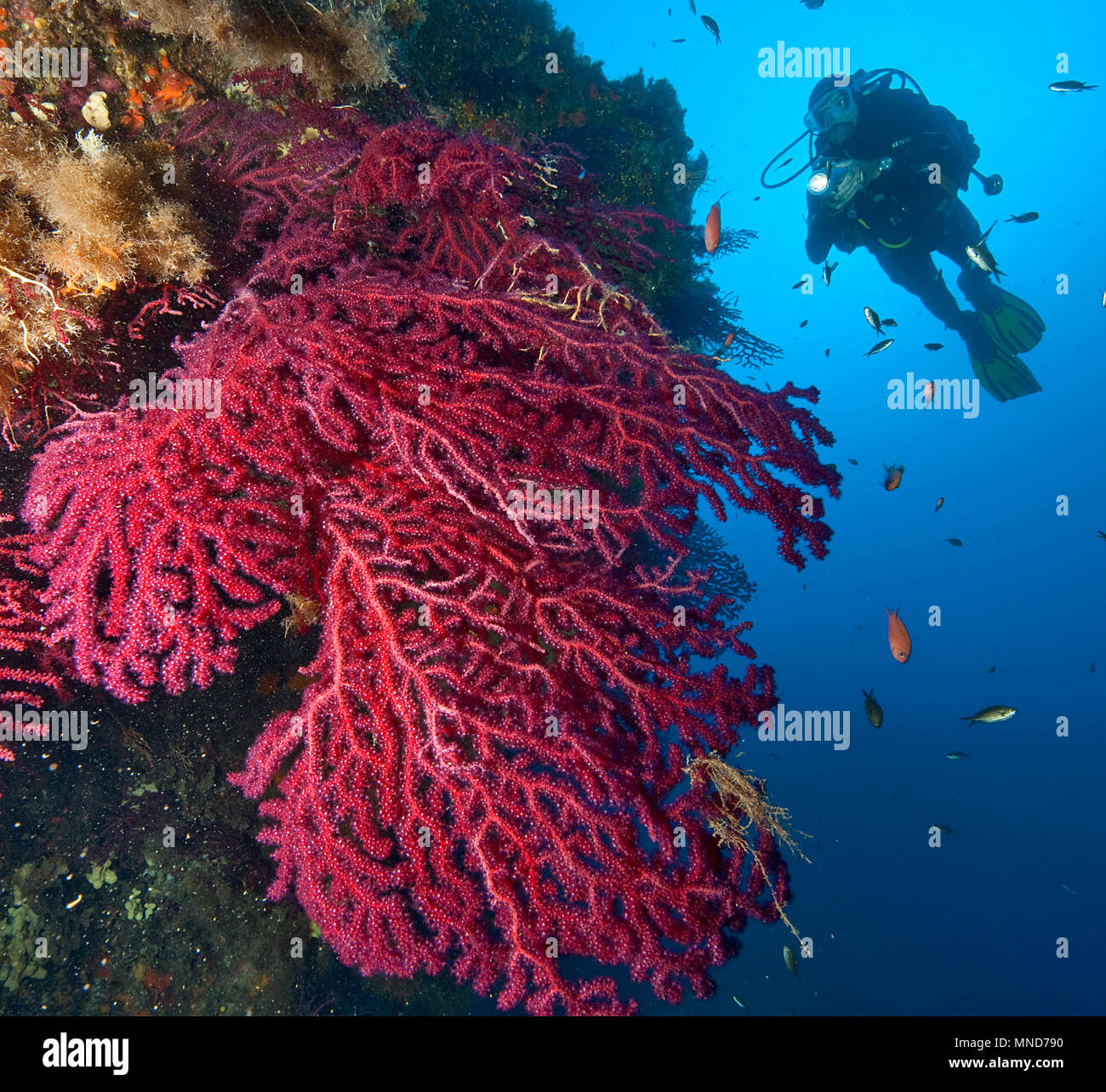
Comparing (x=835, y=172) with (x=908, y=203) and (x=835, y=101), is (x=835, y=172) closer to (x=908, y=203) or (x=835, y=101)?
(x=835, y=101)

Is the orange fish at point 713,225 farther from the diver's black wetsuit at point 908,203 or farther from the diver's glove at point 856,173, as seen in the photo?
the diver's black wetsuit at point 908,203

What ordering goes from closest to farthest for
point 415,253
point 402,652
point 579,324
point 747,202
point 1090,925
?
point 402,652 → point 579,324 → point 415,253 → point 1090,925 → point 747,202

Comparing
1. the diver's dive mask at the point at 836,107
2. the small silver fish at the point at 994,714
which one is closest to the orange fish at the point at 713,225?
the diver's dive mask at the point at 836,107

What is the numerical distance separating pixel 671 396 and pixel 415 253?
233cm

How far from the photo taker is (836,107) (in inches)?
336

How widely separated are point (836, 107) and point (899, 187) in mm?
1891

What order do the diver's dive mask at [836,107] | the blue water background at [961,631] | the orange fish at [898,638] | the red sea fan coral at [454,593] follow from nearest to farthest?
the red sea fan coral at [454,593], the orange fish at [898,638], the diver's dive mask at [836,107], the blue water background at [961,631]

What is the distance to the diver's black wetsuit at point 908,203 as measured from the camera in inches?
344

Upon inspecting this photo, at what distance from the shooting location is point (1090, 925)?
31.9 meters

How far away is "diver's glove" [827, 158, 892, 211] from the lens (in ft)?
28.8

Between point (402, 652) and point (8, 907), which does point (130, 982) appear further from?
point (402, 652)

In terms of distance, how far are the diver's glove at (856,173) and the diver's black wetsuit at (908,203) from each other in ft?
0.38

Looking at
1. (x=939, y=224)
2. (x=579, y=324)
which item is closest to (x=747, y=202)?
(x=939, y=224)

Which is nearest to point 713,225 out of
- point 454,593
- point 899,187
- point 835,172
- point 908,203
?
point 835,172
